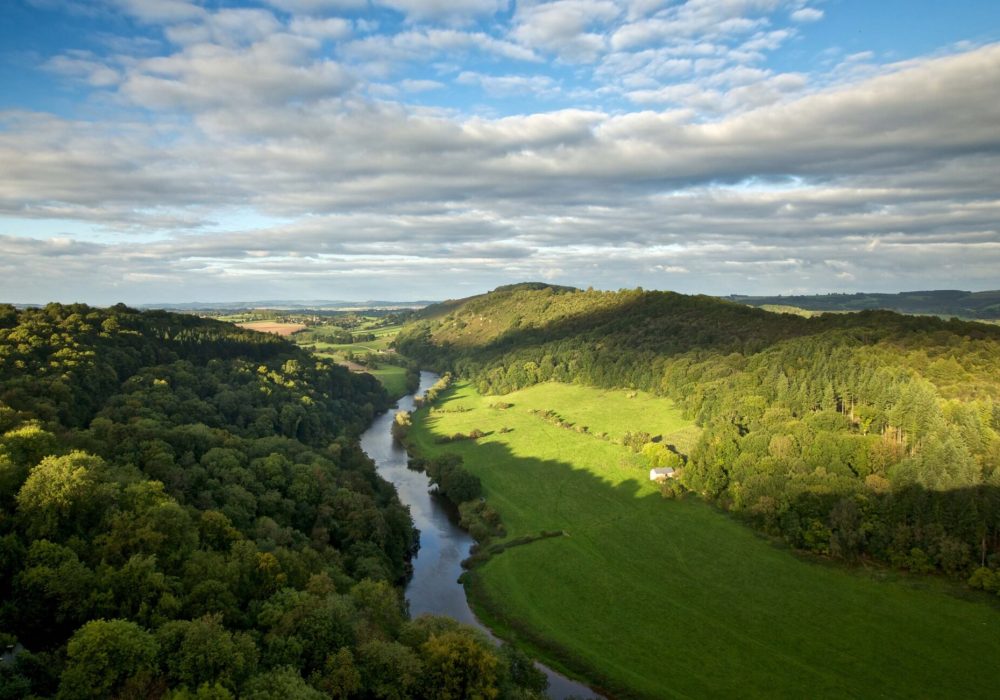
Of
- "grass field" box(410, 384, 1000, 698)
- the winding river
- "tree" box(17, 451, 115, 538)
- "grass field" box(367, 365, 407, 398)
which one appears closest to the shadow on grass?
"grass field" box(410, 384, 1000, 698)

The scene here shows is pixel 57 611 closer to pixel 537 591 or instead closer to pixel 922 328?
pixel 537 591

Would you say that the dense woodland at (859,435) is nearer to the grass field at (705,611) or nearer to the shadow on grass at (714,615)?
the grass field at (705,611)

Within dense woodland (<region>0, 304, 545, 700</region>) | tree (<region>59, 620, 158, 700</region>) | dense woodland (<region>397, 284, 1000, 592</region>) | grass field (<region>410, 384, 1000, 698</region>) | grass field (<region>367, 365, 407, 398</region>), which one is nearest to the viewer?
tree (<region>59, 620, 158, 700</region>)

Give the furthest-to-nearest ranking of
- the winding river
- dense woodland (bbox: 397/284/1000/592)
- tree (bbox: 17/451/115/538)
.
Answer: dense woodland (bbox: 397/284/1000/592)
the winding river
tree (bbox: 17/451/115/538)

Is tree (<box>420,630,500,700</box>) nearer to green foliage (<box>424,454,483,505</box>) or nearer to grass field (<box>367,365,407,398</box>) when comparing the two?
green foliage (<box>424,454,483,505</box>)

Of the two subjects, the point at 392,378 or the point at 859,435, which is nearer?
the point at 859,435

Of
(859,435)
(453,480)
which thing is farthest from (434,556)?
(859,435)

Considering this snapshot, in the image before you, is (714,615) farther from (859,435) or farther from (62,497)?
(62,497)
